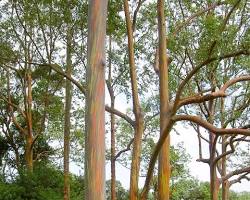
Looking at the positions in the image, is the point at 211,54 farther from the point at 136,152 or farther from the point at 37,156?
the point at 37,156

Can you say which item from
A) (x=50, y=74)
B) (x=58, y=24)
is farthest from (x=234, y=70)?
(x=50, y=74)

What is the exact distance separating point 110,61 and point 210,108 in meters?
3.13

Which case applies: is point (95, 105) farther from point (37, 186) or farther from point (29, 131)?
point (29, 131)

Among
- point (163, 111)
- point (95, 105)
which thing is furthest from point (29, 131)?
point (95, 105)

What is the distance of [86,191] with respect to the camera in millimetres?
3689

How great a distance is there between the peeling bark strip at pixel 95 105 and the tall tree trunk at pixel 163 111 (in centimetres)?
414

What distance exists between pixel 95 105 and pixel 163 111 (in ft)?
14.9

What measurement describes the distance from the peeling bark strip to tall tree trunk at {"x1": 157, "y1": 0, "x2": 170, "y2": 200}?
414 cm

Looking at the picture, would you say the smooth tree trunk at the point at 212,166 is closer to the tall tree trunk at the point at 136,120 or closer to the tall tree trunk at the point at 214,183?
the tall tree trunk at the point at 214,183

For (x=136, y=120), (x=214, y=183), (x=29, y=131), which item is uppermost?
(x=29, y=131)

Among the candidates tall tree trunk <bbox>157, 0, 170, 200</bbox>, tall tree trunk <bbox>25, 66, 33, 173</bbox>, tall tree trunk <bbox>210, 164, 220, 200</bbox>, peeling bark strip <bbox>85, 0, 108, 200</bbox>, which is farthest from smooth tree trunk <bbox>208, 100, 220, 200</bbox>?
peeling bark strip <bbox>85, 0, 108, 200</bbox>

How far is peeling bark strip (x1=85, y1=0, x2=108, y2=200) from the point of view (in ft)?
12.0

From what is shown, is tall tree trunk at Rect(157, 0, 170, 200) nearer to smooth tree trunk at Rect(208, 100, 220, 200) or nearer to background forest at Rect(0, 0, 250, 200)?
background forest at Rect(0, 0, 250, 200)

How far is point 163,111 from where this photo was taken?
27.2 ft
